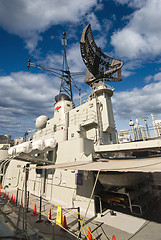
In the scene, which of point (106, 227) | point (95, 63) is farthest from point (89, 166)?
point (95, 63)

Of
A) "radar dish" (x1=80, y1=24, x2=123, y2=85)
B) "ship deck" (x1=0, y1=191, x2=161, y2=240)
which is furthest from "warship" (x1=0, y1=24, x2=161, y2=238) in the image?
"radar dish" (x1=80, y1=24, x2=123, y2=85)

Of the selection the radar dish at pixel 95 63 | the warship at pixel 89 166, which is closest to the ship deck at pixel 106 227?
the warship at pixel 89 166

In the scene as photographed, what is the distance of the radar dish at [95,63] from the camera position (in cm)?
2031

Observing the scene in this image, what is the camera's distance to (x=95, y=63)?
22688 millimetres

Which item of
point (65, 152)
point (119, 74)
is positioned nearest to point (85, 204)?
point (65, 152)

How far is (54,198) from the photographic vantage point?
9.55m

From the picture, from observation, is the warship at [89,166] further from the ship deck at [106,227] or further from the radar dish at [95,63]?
the radar dish at [95,63]

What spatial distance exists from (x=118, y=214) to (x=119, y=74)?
21729mm

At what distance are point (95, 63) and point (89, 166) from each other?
70.6 feet

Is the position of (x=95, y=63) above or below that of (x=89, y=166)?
above

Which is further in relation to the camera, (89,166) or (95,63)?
(95,63)

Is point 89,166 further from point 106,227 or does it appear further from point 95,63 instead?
point 95,63

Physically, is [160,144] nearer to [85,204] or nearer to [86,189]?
[86,189]

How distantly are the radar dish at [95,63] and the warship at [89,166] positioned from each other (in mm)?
8849
